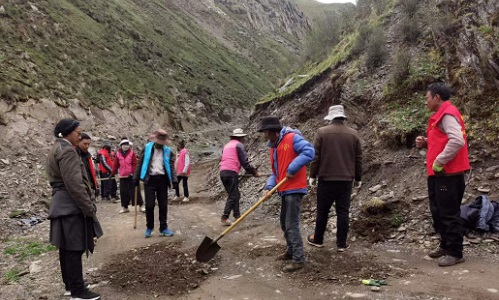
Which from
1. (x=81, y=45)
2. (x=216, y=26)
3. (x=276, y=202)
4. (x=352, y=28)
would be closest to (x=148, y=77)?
(x=81, y=45)

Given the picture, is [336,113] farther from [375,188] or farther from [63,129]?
[63,129]

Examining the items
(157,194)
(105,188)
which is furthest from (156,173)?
(105,188)

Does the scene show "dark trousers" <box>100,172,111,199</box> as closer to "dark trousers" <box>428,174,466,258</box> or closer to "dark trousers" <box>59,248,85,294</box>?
"dark trousers" <box>59,248,85,294</box>

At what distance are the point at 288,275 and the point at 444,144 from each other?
249 centimetres

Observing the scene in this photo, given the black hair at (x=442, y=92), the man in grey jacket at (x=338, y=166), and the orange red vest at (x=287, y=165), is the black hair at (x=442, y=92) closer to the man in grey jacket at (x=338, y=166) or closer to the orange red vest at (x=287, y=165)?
the man in grey jacket at (x=338, y=166)

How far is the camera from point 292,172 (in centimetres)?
488

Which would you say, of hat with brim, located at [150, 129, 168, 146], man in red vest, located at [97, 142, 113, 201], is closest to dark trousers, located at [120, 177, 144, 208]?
man in red vest, located at [97, 142, 113, 201]

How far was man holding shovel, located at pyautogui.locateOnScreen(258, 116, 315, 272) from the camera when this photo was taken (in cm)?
493

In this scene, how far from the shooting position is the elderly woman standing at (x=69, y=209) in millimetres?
4391

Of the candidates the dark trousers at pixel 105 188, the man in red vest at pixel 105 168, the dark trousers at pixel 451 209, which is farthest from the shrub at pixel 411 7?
the dark trousers at pixel 105 188

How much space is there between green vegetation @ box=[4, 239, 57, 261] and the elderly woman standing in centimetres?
251

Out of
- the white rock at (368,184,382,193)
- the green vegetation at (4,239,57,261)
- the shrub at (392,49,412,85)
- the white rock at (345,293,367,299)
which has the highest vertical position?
the shrub at (392,49,412,85)

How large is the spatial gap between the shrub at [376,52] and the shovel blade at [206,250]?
6797mm

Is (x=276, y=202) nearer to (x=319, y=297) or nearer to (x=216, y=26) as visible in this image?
(x=319, y=297)
